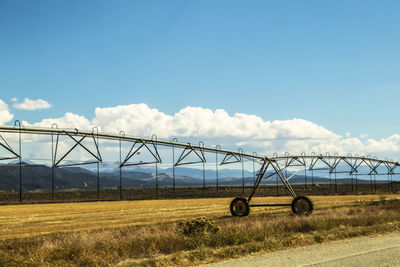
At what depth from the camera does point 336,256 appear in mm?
15078

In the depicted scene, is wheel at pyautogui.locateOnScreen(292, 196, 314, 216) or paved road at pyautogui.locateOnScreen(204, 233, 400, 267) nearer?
paved road at pyautogui.locateOnScreen(204, 233, 400, 267)

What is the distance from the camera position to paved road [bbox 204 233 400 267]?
13920mm

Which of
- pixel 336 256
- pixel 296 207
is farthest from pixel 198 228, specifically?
pixel 296 207

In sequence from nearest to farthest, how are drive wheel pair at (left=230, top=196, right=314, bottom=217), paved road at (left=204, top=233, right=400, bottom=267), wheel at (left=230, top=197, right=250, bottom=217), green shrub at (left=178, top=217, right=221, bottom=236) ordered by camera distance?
1. paved road at (left=204, top=233, right=400, bottom=267)
2. green shrub at (left=178, top=217, right=221, bottom=236)
3. drive wheel pair at (left=230, top=196, right=314, bottom=217)
4. wheel at (left=230, top=197, right=250, bottom=217)

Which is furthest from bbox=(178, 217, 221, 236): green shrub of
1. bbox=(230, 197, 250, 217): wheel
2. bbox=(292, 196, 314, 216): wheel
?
bbox=(292, 196, 314, 216): wheel

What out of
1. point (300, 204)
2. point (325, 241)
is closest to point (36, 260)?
point (325, 241)

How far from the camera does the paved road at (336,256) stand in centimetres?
1392

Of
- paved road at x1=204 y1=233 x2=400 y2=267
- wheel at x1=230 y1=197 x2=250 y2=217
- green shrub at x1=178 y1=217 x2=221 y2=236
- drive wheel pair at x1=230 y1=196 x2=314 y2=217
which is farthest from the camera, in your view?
wheel at x1=230 y1=197 x2=250 y2=217

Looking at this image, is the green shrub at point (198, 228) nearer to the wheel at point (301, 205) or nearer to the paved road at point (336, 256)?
the paved road at point (336, 256)

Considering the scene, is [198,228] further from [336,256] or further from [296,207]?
[296,207]

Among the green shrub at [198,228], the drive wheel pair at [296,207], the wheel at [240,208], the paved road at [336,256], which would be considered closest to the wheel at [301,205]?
the drive wheel pair at [296,207]

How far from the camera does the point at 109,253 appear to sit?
16.5m

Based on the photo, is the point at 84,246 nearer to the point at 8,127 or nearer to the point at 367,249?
the point at 367,249

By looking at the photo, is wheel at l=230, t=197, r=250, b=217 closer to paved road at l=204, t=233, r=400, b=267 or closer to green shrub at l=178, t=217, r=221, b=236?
green shrub at l=178, t=217, r=221, b=236
